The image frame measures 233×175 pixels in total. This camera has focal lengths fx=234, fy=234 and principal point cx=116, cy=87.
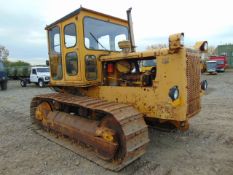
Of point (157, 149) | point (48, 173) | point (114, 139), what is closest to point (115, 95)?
point (114, 139)

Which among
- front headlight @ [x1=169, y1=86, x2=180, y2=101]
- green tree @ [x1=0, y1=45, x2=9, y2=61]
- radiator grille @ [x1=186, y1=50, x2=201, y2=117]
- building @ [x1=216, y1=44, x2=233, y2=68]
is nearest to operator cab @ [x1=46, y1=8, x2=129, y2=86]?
front headlight @ [x1=169, y1=86, x2=180, y2=101]

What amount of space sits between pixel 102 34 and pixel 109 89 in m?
1.41

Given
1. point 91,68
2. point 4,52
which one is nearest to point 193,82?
point 91,68

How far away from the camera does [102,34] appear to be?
5.54 metres

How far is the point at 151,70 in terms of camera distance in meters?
4.71

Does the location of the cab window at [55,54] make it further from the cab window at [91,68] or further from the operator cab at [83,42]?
the cab window at [91,68]

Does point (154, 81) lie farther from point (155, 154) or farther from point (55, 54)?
point (55, 54)

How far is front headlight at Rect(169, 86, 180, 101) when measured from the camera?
13.0 feet

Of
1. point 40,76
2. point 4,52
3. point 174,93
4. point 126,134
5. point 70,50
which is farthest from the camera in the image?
point 4,52

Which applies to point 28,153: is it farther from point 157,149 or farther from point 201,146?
point 201,146

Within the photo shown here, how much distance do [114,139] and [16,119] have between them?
5.17 m

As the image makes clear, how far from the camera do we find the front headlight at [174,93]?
396 centimetres

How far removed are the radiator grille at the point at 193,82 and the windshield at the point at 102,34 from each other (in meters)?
2.06

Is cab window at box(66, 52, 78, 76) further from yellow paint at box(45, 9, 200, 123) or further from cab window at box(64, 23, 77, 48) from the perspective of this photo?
cab window at box(64, 23, 77, 48)
